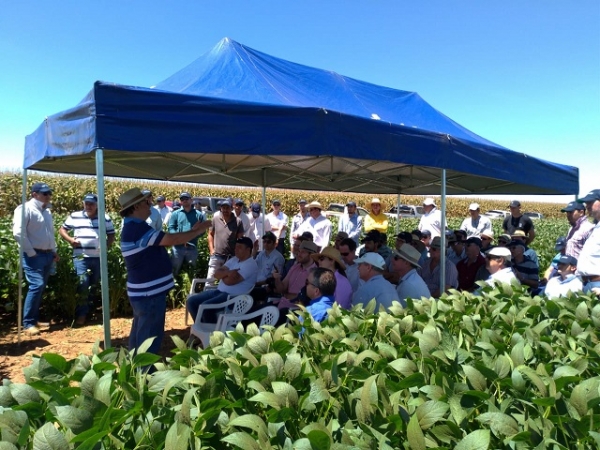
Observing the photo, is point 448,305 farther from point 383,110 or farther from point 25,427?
point 383,110

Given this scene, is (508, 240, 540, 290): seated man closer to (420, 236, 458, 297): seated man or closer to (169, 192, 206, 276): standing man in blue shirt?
(420, 236, 458, 297): seated man

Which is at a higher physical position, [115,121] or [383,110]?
[383,110]

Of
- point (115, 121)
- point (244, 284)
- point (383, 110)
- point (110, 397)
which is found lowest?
point (244, 284)

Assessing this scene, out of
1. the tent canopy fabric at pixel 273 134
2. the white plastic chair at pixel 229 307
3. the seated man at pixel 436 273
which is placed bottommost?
the white plastic chair at pixel 229 307

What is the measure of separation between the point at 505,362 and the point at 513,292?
5.92 ft

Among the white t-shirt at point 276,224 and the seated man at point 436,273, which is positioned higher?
the white t-shirt at point 276,224

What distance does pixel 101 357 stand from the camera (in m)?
1.70

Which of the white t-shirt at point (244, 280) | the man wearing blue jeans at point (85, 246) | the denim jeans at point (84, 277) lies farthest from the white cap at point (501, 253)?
the denim jeans at point (84, 277)

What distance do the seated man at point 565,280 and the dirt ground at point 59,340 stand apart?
4.20 metres

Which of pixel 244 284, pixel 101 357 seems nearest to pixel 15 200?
pixel 244 284

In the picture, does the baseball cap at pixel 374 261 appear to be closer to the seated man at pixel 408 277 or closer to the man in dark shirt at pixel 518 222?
the seated man at pixel 408 277

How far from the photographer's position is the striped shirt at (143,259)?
367 centimetres

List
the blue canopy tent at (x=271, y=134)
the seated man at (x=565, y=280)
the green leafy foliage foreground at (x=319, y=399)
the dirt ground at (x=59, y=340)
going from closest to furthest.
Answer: the green leafy foliage foreground at (x=319, y=399) → the blue canopy tent at (x=271, y=134) → the seated man at (x=565, y=280) → the dirt ground at (x=59, y=340)

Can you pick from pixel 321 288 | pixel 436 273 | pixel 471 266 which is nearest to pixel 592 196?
pixel 471 266
